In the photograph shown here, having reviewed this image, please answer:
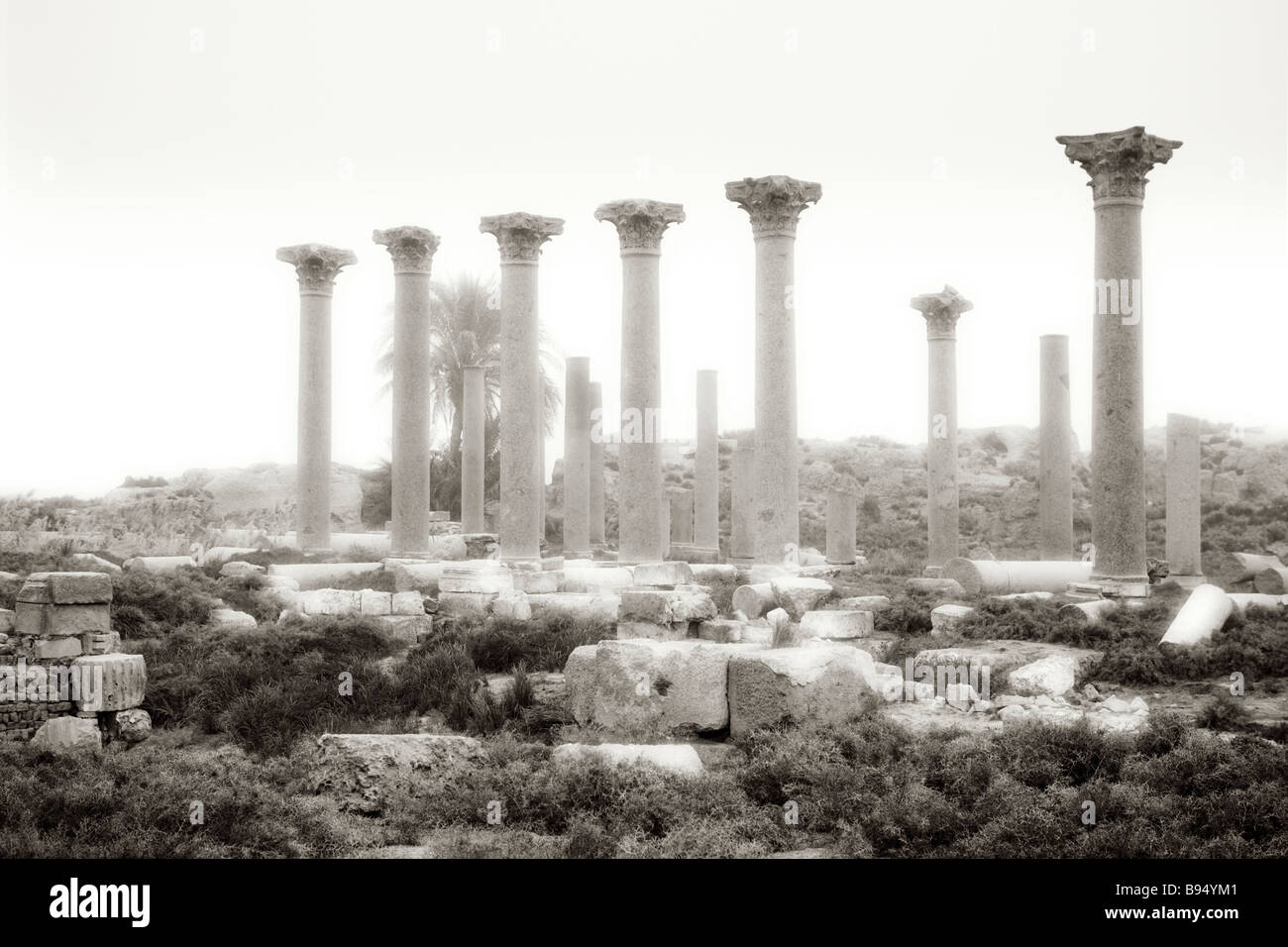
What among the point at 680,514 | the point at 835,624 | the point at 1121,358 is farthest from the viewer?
the point at 680,514

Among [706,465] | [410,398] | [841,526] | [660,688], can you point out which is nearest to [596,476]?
[706,465]

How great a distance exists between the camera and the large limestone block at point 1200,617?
17.2m

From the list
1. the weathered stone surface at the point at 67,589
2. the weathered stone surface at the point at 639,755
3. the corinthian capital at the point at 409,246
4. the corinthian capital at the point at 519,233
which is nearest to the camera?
the weathered stone surface at the point at 639,755

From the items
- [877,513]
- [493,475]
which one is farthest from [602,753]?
[877,513]

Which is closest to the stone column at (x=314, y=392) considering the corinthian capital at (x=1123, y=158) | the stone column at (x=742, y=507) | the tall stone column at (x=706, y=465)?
the stone column at (x=742, y=507)

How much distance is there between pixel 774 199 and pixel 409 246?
833 cm

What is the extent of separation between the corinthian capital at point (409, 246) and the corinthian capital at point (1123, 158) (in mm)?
13181

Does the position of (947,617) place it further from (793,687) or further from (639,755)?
(639,755)

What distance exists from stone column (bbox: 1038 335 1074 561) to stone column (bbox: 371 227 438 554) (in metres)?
13.5

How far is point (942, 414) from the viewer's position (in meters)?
29.9

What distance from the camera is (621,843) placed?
9.41 metres

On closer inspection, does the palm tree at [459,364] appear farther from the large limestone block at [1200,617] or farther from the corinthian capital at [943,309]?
the large limestone block at [1200,617]

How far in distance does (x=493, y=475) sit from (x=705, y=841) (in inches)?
1496
